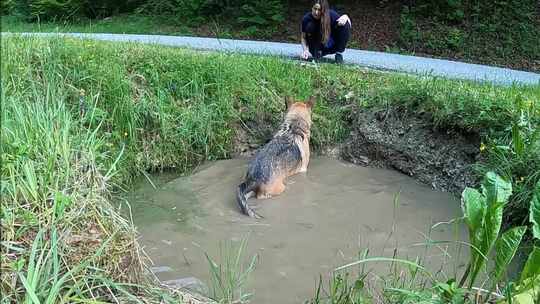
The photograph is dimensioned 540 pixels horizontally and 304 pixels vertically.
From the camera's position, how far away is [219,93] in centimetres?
727

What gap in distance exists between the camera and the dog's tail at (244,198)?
5.49 meters

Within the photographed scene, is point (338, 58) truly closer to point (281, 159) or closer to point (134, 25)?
point (281, 159)

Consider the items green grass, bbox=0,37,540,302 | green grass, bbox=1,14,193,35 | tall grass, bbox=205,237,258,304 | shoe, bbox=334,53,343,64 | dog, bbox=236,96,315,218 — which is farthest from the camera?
green grass, bbox=1,14,193,35

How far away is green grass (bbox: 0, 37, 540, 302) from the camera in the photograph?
342 centimetres

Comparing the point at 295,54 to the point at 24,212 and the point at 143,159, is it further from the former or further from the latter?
the point at 24,212

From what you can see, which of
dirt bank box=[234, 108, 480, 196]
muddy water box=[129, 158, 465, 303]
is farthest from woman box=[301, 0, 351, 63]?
muddy water box=[129, 158, 465, 303]

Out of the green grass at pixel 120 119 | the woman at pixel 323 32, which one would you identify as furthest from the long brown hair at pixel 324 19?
the green grass at pixel 120 119

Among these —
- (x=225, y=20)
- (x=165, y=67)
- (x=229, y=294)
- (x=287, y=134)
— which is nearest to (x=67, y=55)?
(x=165, y=67)

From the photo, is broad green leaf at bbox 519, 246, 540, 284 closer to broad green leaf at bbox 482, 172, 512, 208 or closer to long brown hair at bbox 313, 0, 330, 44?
broad green leaf at bbox 482, 172, 512, 208

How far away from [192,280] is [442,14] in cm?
1246

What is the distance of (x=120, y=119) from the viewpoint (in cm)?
650

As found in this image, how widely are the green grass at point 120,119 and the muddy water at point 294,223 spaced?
23.9 inches

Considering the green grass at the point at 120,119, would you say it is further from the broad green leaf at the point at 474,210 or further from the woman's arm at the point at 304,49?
the broad green leaf at the point at 474,210

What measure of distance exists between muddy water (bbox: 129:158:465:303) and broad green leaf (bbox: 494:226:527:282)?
4.56ft
